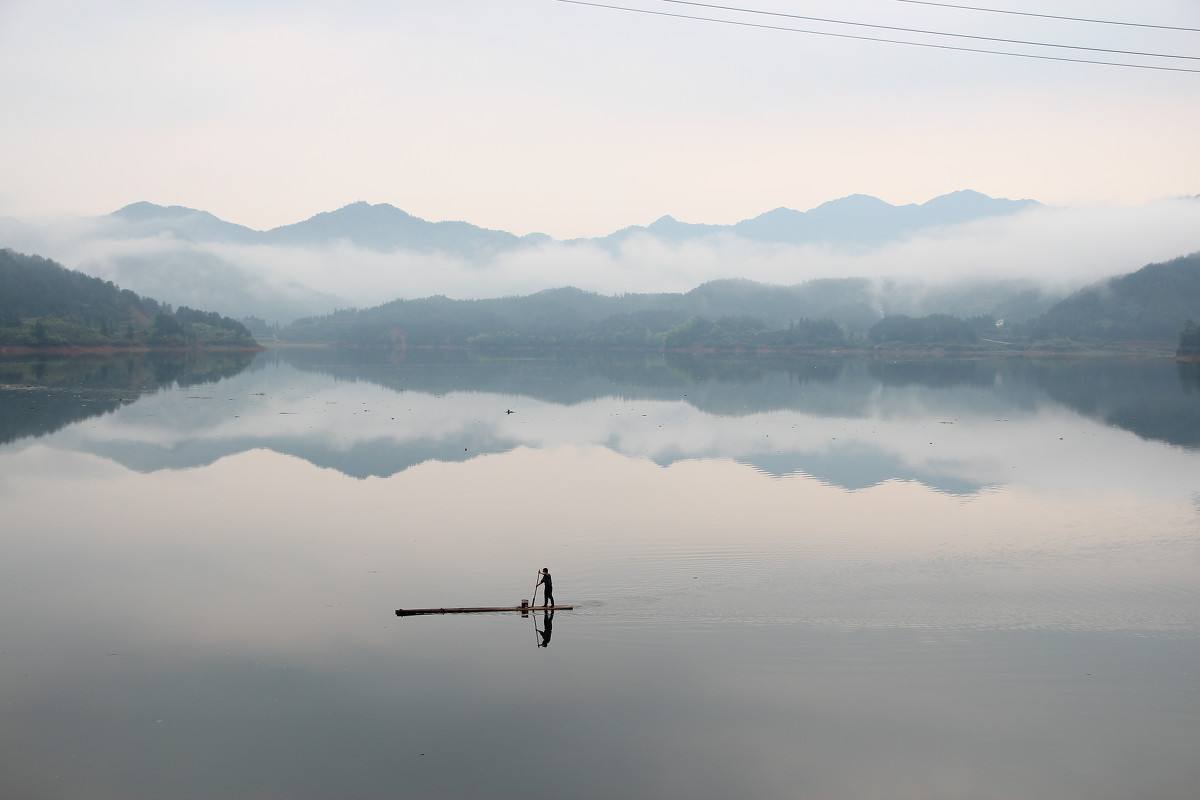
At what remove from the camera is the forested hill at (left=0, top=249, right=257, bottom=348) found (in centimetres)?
12612

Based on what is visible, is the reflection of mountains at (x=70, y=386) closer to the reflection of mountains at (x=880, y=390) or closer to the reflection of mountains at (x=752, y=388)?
the reflection of mountains at (x=752, y=388)

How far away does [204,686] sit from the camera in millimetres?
14078

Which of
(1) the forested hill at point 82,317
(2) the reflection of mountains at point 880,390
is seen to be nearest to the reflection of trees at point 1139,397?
(2) the reflection of mountains at point 880,390

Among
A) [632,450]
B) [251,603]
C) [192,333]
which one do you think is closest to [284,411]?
[632,450]

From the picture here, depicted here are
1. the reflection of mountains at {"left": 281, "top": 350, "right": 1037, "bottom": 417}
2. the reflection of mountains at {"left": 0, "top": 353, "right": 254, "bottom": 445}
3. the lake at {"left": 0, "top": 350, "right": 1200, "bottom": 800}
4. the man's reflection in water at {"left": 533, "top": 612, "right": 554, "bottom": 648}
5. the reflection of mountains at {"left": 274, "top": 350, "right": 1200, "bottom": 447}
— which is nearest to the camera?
the lake at {"left": 0, "top": 350, "right": 1200, "bottom": 800}

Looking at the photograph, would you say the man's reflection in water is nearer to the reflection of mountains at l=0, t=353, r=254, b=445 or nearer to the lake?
the lake

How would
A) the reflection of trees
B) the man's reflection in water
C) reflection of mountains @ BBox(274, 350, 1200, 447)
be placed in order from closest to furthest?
the man's reflection in water → the reflection of trees → reflection of mountains @ BBox(274, 350, 1200, 447)

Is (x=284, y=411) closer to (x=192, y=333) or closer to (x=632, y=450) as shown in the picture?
(x=632, y=450)

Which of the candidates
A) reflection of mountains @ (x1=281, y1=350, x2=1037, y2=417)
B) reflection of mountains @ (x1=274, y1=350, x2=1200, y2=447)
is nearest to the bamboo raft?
reflection of mountains @ (x1=274, y1=350, x2=1200, y2=447)

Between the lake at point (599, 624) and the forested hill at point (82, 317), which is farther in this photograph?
the forested hill at point (82, 317)

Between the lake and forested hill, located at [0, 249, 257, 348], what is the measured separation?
100010 mm

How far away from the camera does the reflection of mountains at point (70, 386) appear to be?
46250 mm

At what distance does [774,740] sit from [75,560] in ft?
51.8

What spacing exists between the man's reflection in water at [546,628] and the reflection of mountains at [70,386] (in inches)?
1205
